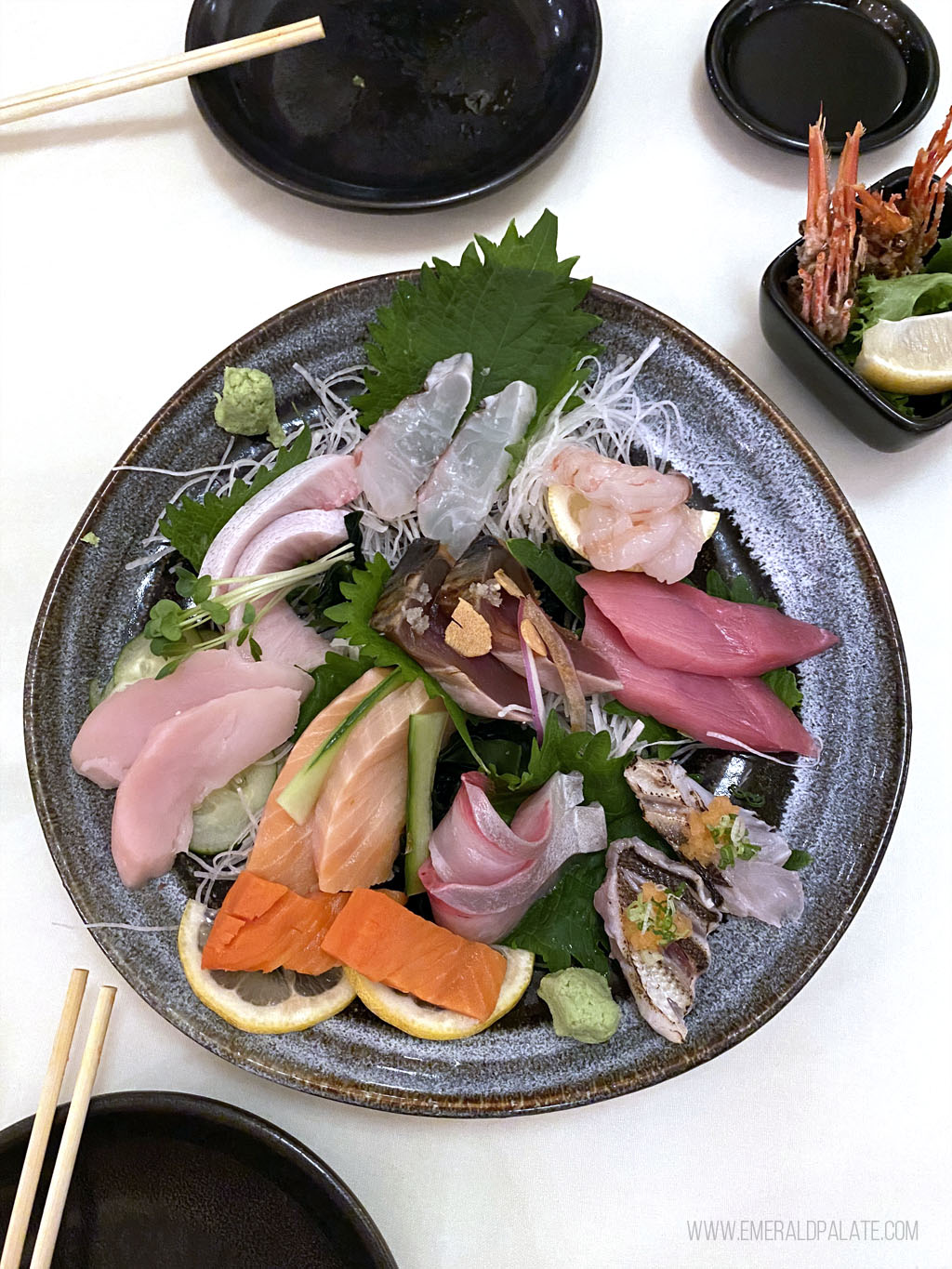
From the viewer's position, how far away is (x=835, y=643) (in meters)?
1.70

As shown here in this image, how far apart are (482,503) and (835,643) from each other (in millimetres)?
747

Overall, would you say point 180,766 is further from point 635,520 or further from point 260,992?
point 635,520

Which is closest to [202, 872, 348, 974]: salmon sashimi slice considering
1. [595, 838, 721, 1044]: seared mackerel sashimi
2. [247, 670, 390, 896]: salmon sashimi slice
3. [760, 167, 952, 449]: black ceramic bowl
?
[247, 670, 390, 896]: salmon sashimi slice

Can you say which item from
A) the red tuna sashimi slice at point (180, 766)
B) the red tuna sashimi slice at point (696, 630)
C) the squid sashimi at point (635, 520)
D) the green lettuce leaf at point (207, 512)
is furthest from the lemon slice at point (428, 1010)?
the green lettuce leaf at point (207, 512)

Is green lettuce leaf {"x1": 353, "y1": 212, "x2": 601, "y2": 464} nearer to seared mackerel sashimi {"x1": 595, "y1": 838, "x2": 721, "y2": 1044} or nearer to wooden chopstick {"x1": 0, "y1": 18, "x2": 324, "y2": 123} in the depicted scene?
wooden chopstick {"x1": 0, "y1": 18, "x2": 324, "y2": 123}

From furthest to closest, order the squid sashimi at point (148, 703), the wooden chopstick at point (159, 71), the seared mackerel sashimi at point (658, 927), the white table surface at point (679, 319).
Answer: the wooden chopstick at point (159, 71), the white table surface at point (679, 319), the squid sashimi at point (148, 703), the seared mackerel sashimi at point (658, 927)

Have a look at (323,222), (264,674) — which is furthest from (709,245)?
(264,674)

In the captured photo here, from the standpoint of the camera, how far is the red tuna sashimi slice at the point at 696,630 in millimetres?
1644

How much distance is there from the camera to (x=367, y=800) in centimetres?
162

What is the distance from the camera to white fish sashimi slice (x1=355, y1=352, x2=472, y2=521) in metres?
1.74

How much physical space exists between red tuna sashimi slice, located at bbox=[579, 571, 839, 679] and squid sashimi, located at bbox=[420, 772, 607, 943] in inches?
11.8

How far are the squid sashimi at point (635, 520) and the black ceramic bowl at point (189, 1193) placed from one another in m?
1.25

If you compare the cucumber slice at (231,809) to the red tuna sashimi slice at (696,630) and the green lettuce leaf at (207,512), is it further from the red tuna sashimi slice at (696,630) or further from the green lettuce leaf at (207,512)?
the red tuna sashimi slice at (696,630)

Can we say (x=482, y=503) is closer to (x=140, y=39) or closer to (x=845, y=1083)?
(x=845, y=1083)
